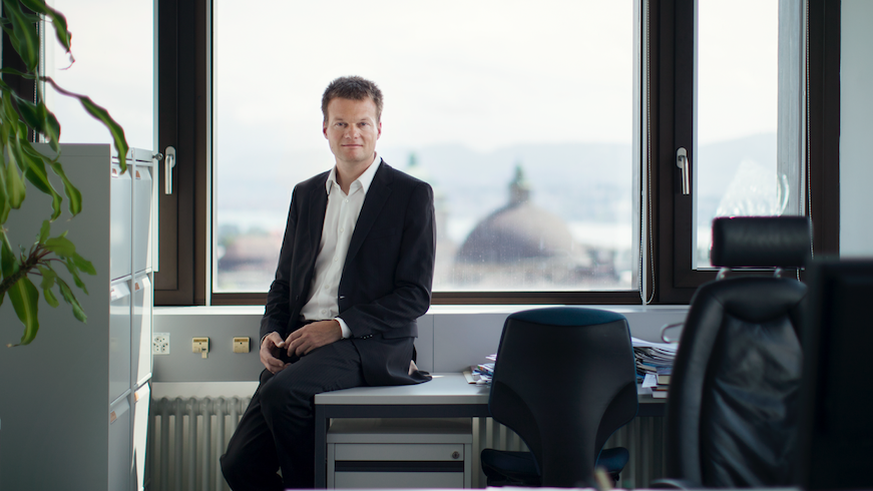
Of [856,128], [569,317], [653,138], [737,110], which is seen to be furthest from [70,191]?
[856,128]

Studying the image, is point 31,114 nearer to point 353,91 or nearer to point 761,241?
point 353,91

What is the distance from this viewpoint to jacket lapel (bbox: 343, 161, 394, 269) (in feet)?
6.47

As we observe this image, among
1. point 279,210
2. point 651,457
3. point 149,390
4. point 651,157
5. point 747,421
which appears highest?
point 651,157

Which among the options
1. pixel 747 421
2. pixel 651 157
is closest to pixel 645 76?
pixel 651 157

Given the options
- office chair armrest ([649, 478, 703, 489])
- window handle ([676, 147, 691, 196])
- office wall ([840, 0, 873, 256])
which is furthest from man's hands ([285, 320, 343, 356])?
office wall ([840, 0, 873, 256])

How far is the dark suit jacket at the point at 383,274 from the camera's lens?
1927mm

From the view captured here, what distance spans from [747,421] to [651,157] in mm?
1494

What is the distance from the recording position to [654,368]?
1944mm

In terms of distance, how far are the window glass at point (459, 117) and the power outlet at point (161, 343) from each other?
1.14ft

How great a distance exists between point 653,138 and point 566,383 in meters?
1.40

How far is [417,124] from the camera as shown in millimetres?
2494

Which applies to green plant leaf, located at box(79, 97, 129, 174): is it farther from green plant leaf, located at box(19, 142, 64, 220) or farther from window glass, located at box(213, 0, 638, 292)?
window glass, located at box(213, 0, 638, 292)

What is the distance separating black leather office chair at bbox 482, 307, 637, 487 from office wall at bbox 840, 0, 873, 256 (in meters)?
1.57

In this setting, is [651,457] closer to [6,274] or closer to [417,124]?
[417,124]
